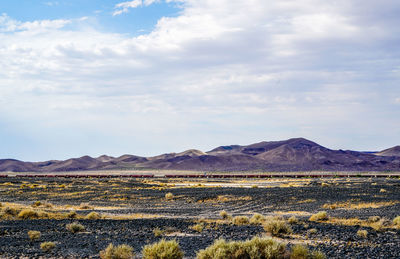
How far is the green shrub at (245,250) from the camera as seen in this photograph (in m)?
11.3

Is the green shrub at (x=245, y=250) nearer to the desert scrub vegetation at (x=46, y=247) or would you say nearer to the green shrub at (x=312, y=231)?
the green shrub at (x=312, y=231)

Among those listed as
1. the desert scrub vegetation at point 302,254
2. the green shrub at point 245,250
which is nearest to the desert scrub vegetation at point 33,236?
the green shrub at point 245,250

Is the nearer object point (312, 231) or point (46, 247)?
point (46, 247)

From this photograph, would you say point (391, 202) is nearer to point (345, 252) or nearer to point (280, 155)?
point (345, 252)

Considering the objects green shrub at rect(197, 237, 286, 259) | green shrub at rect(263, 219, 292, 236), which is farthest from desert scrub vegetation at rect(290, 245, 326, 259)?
green shrub at rect(263, 219, 292, 236)

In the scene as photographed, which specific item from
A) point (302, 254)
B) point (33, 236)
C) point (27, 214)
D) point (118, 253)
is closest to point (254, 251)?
point (302, 254)

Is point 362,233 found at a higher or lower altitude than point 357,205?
higher

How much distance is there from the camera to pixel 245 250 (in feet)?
38.3

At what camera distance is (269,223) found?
1691cm

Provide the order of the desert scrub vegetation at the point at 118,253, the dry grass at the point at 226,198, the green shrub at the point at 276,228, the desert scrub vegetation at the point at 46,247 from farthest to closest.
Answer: the dry grass at the point at 226,198 → the green shrub at the point at 276,228 → the desert scrub vegetation at the point at 46,247 → the desert scrub vegetation at the point at 118,253

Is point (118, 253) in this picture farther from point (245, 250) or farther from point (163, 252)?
point (245, 250)

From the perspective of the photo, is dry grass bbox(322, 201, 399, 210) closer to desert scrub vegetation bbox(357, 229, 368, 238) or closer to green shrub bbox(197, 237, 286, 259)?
desert scrub vegetation bbox(357, 229, 368, 238)

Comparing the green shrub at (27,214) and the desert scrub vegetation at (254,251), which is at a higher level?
the desert scrub vegetation at (254,251)

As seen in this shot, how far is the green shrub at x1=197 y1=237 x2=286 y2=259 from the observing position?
446 inches
